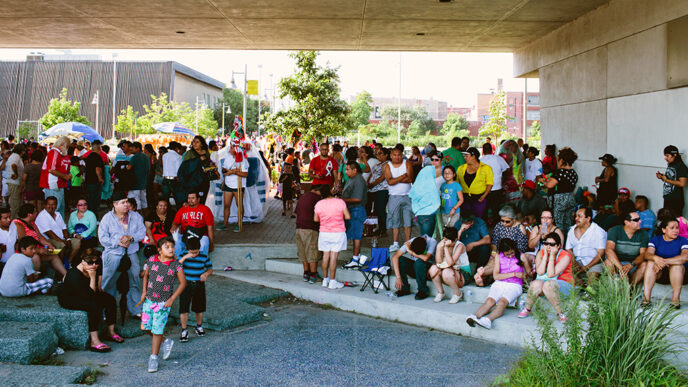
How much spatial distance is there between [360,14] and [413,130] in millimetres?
65456

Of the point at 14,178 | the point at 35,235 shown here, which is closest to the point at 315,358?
the point at 35,235

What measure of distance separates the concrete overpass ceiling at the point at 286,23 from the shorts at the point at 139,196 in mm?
3308

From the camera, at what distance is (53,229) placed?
906 cm

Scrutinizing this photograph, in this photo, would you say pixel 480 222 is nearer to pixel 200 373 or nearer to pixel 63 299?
pixel 200 373

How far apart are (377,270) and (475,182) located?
227cm

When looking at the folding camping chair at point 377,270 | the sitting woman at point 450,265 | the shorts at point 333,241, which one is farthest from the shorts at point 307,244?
the sitting woman at point 450,265

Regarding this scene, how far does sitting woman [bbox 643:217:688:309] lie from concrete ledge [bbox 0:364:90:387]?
20.2ft

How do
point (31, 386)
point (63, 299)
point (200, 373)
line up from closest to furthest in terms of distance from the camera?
point (31, 386) < point (200, 373) < point (63, 299)

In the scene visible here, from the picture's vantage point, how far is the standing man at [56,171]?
11477 mm

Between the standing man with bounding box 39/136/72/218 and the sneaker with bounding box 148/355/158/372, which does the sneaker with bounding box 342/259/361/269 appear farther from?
the standing man with bounding box 39/136/72/218

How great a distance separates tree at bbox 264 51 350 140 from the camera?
28234mm

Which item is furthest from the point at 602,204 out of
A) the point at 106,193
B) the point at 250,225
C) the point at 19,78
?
the point at 19,78

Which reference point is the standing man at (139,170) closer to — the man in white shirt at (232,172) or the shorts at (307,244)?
the man in white shirt at (232,172)

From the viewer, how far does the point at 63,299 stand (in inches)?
280
